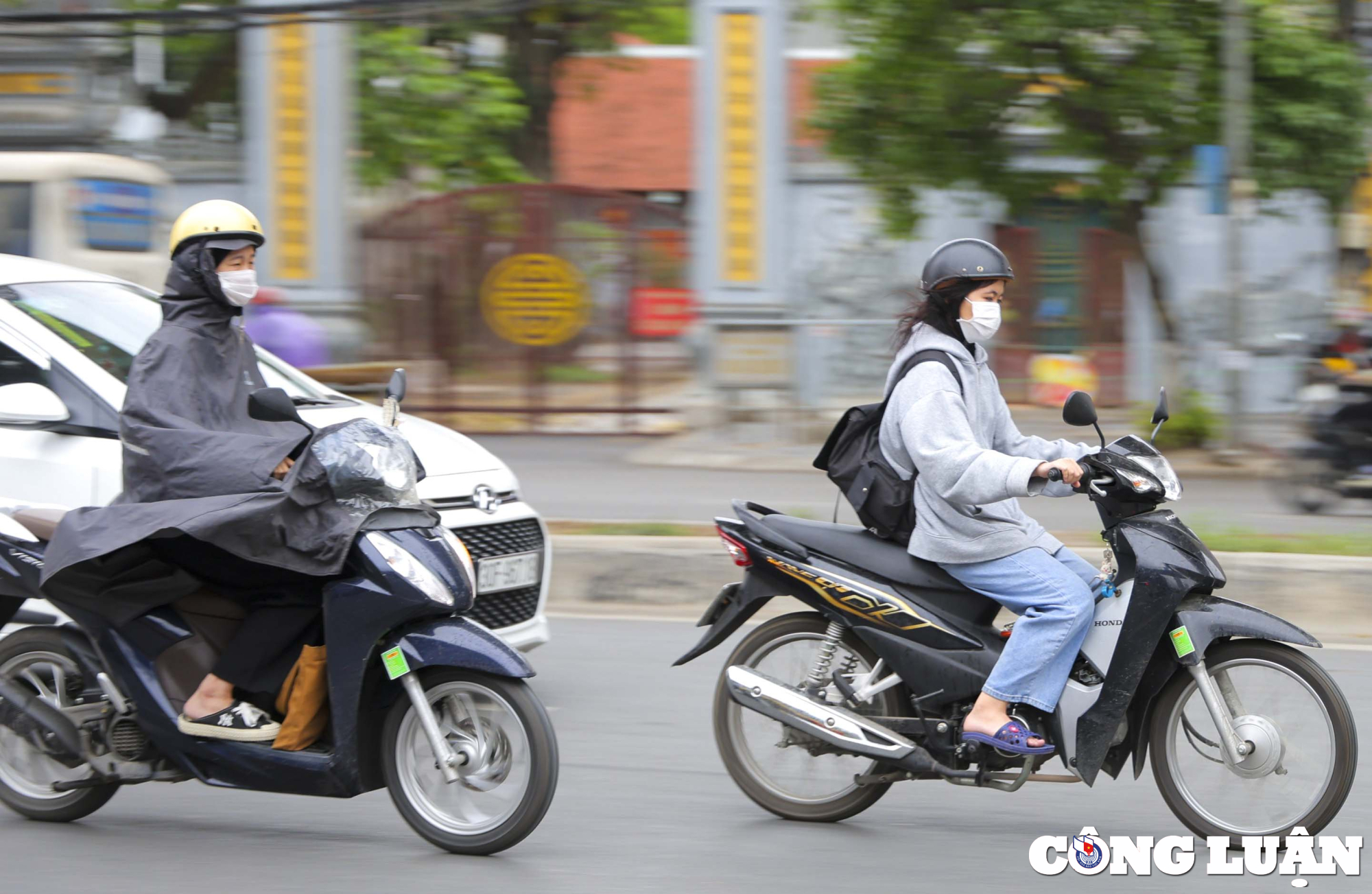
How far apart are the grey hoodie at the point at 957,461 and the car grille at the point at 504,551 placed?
1.95 m

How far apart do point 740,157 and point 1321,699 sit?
11.0m

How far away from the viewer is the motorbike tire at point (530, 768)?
420 cm

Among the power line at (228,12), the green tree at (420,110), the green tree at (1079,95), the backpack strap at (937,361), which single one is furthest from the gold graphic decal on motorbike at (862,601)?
the green tree at (420,110)

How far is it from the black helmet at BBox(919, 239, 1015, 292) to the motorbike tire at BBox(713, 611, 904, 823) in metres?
1.02

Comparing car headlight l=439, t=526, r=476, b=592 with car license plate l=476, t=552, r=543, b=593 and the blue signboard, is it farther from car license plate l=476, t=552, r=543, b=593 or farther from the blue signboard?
the blue signboard

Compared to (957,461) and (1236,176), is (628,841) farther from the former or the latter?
(1236,176)

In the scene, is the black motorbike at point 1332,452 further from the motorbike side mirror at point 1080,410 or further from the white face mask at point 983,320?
the white face mask at point 983,320

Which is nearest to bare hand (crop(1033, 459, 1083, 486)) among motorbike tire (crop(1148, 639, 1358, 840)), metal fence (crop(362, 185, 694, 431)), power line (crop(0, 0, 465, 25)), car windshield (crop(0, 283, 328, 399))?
motorbike tire (crop(1148, 639, 1358, 840))

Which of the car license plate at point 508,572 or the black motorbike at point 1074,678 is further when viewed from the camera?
the car license plate at point 508,572

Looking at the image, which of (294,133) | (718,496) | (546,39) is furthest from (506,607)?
(546,39)

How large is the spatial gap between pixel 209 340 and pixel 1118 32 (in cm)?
982

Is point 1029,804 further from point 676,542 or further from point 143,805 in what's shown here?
point 676,542

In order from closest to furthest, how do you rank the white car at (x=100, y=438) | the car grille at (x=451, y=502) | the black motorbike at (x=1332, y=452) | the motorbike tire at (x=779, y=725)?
the motorbike tire at (x=779, y=725)
the white car at (x=100, y=438)
the car grille at (x=451, y=502)
the black motorbike at (x=1332, y=452)

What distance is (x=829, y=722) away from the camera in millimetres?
4594
